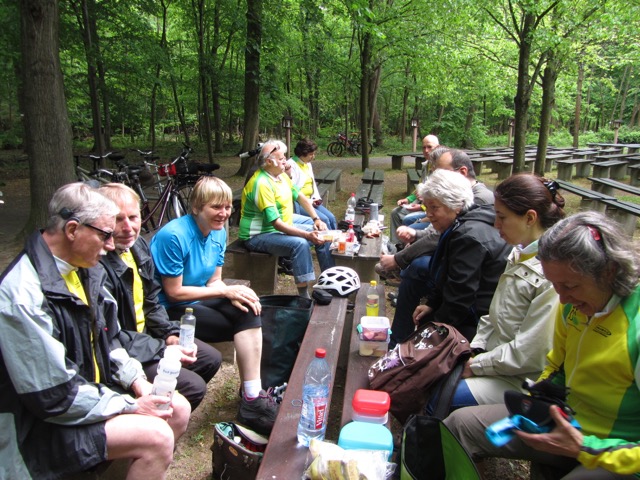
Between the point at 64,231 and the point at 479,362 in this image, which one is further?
the point at 479,362

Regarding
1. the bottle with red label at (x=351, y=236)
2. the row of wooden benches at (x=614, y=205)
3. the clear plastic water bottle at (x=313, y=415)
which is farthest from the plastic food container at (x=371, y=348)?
the row of wooden benches at (x=614, y=205)

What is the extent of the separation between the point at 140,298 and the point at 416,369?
151cm


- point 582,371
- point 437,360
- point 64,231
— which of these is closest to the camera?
point 582,371

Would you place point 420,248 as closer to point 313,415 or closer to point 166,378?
point 313,415

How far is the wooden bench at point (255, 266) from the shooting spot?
15.0 feet

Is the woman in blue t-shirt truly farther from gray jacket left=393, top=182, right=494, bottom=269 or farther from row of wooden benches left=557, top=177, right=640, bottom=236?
row of wooden benches left=557, top=177, right=640, bottom=236

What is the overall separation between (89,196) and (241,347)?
4.34 ft

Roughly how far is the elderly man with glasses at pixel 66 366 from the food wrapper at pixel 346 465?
666mm

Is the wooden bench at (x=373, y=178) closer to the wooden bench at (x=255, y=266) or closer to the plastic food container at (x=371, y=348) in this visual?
the wooden bench at (x=255, y=266)

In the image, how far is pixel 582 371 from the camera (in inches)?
67.3

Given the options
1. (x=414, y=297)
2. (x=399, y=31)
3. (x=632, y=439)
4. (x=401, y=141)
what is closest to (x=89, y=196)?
(x=632, y=439)

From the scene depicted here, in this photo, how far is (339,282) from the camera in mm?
3396

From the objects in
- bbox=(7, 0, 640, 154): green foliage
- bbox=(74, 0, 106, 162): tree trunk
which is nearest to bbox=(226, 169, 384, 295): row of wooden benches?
bbox=(7, 0, 640, 154): green foliage

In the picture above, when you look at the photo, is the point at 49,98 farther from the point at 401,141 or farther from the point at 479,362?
the point at 401,141
